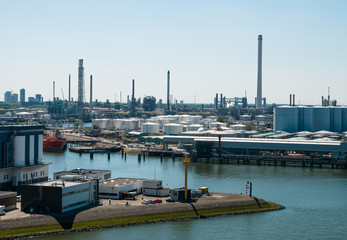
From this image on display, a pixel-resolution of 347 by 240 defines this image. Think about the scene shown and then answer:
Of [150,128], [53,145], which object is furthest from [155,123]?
[53,145]

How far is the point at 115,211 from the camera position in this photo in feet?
53.3

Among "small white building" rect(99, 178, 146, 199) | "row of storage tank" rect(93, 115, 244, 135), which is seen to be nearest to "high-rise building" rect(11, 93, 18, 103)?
"row of storage tank" rect(93, 115, 244, 135)

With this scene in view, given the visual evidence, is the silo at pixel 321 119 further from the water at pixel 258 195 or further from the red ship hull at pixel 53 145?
the red ship hull at pixel 53 145

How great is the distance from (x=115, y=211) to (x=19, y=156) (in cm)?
586

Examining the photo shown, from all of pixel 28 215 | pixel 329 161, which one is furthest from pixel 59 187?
pixel 329 161

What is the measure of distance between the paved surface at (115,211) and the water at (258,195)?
62cm

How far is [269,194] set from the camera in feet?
70.2

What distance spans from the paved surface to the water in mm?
616

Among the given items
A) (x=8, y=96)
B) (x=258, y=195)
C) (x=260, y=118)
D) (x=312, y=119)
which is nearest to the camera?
(x=258, y=195)

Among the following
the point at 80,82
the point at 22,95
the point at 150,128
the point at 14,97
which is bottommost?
the point at 150,128

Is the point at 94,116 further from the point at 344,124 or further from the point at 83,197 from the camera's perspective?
the point at 83,197

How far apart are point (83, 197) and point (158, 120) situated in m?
51.7

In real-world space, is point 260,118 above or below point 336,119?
below

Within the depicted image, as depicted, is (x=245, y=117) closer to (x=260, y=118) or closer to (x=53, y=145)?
(x=260, y=118)
